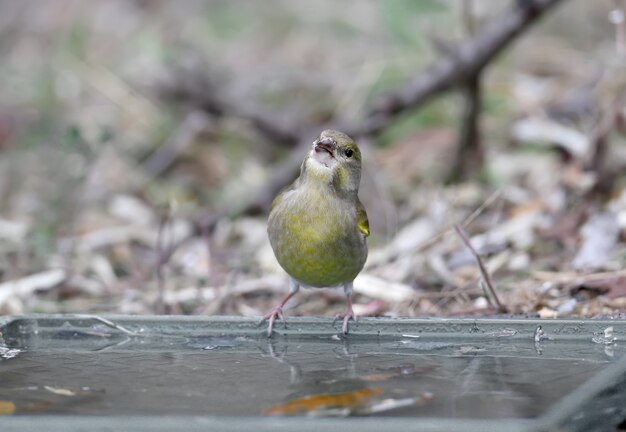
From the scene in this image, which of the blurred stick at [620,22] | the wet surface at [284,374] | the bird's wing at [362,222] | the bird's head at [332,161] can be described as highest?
the blurred stick at [620,22]

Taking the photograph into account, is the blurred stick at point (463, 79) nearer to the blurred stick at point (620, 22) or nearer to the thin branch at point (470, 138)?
the thin branch at point (470, 138)

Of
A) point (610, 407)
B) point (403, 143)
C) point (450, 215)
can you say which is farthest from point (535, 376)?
point (403, 143)

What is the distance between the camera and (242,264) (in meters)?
5.98

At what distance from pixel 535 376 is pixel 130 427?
124cm

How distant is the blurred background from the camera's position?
530 cm

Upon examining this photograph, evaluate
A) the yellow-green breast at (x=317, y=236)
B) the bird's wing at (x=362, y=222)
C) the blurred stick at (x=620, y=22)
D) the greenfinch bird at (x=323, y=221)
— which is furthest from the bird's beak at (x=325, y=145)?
the blurred stick at (x=620, y=22)

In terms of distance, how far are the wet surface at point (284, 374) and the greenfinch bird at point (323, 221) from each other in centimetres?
42

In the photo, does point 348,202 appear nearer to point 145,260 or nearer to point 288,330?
point 288,330

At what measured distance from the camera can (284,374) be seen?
3.26 metres

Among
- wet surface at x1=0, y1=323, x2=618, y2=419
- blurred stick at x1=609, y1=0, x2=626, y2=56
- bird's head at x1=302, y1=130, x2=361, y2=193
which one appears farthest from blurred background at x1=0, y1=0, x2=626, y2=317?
wet surface at x1=0, y1=323, x2=618, y2=419

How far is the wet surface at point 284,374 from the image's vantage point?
2.74 meters

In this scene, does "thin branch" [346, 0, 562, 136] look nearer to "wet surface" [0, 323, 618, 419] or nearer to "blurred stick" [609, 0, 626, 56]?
"blurred stick" [609, 0, 626, 56]

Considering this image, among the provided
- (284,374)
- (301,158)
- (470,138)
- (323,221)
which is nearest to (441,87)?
(470,138)

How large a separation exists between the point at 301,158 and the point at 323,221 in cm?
250
